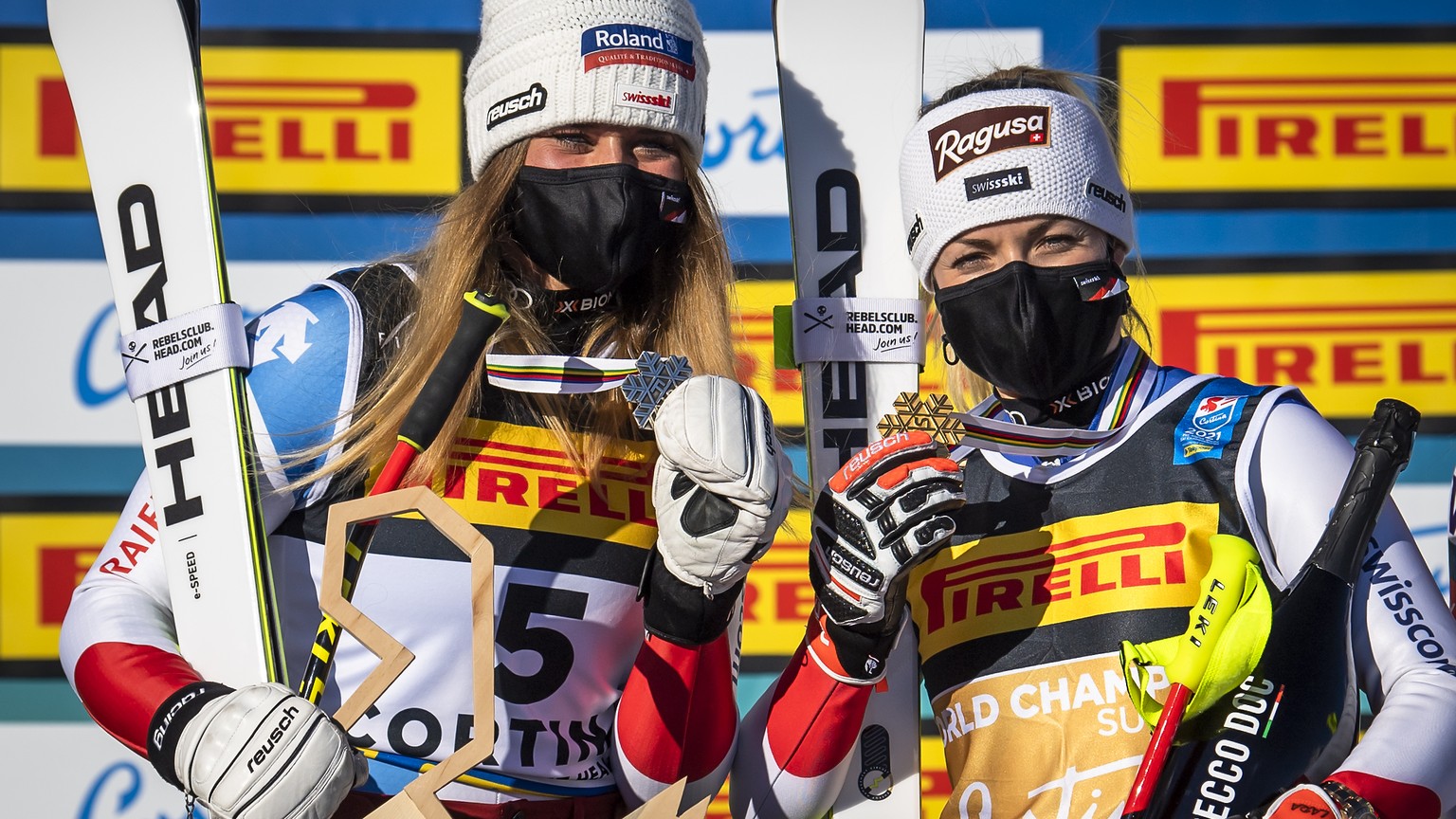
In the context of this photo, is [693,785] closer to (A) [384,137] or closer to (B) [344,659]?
(B) [344,659]

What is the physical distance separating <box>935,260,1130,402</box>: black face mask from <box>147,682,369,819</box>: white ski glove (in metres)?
1.15

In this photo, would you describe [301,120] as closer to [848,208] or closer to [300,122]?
[300,122]

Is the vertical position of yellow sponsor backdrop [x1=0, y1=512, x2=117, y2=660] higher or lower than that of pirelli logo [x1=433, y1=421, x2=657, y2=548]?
lower

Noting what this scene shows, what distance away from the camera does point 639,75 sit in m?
1.99

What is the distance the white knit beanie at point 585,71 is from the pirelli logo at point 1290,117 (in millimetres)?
2034

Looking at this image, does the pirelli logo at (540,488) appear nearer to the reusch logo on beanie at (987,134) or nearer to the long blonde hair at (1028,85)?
the long blonde hair at (1028,85)

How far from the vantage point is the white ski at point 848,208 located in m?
2.49

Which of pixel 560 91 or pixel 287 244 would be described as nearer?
pixel 560 91

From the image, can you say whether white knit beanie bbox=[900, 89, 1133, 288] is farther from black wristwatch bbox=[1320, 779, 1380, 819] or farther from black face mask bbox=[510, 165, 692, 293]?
black wristwatch bbox=[1320, 779, 1380, 819]

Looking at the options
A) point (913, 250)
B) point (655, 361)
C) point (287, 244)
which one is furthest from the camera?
point (287, 244)

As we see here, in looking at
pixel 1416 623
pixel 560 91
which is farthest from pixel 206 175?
pixel 1416 623

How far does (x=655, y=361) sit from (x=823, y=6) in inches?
46.0

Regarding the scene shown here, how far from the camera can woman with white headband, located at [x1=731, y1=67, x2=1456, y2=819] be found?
172 cm

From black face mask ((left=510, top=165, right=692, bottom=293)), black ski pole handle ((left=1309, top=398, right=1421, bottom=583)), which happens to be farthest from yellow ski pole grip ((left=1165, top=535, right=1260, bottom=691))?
black face mask ((left=510, top=165, right=692, bottom=293))
